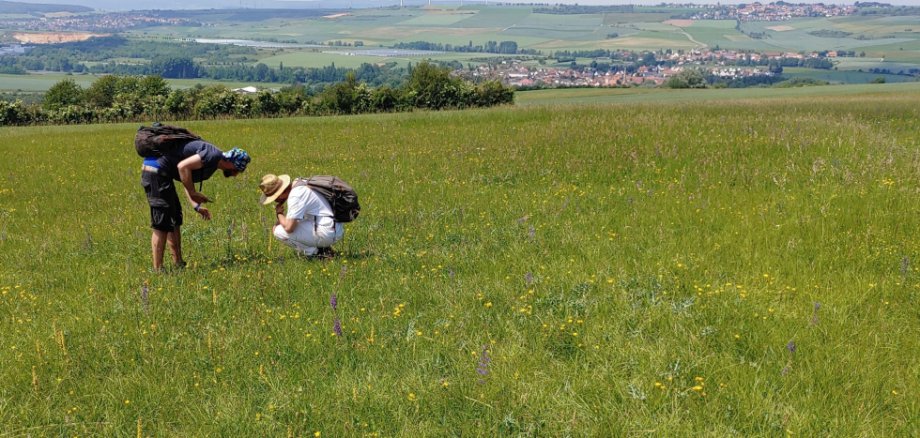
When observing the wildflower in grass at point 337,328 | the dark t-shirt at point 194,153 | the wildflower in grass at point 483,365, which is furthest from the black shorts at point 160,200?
the wildflower in grass at point 483,365

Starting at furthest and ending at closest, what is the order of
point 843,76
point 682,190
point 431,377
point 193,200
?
1. point 843,76
2. point 682,190
3. point 193,200
4. point 431,377

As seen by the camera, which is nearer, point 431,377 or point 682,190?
point 431,377

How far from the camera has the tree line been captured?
162 feet

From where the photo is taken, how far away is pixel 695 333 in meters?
5.48

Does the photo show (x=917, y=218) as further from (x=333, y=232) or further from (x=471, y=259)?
(x=333, y=232)

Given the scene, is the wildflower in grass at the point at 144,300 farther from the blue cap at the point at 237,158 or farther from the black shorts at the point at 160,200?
the blue cap at the point at 237,158

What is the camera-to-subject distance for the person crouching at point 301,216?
786 centimetres

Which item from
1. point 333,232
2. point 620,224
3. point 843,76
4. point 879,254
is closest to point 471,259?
point 333,232

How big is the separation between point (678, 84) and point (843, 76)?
3691 centimetres

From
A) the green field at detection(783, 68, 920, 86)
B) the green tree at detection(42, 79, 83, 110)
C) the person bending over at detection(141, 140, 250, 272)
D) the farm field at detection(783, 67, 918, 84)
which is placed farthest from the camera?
the farm field at detection(783, 67, 918, 84)

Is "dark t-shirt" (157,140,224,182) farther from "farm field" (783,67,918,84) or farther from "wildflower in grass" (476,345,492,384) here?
"farm field" (783,67,918,84)

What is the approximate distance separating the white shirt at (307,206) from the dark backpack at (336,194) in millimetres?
86

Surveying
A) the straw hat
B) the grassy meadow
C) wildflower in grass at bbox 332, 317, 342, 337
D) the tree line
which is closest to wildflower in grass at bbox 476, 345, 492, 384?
the grassy meadow

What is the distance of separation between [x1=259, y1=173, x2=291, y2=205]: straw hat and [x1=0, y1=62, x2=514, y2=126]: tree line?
37.1 m
